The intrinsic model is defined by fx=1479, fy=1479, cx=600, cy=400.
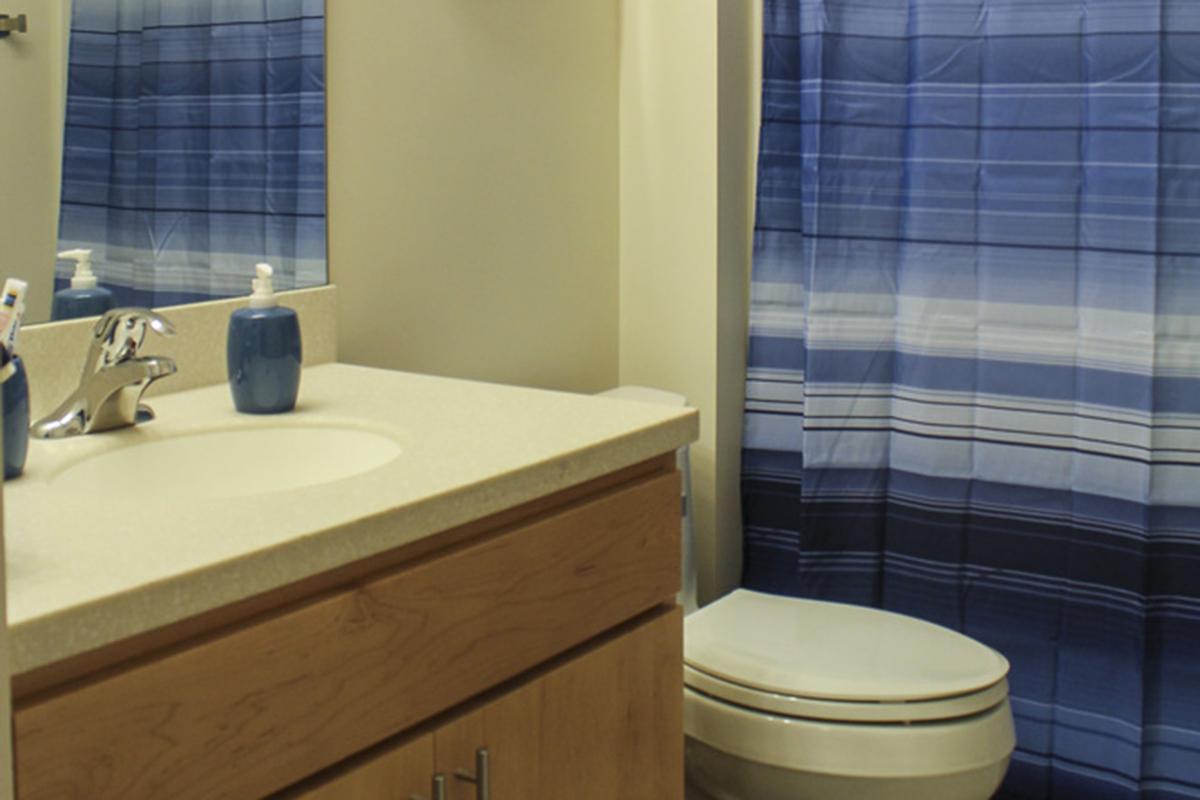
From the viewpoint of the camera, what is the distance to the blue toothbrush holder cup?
1.35m

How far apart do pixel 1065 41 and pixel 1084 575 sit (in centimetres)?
80

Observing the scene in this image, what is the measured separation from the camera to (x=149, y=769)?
104cm

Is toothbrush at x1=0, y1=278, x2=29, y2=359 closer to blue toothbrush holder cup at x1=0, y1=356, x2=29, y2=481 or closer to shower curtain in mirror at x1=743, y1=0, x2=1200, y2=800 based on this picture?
blue toothbrush holder cup at x1=0, y1=356, x2=29, y2=481

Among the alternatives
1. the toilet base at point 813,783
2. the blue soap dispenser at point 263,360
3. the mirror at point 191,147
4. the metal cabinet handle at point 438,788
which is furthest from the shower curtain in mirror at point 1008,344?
the metal cabinet handle at point 438,788

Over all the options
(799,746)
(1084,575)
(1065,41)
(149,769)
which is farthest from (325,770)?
(1065,41)

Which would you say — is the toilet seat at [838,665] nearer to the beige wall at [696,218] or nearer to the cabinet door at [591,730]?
the cabinet door at [591,730]

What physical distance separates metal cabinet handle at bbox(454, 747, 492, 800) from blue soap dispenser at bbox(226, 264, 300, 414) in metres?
0.52

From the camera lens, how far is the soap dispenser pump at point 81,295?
1.63 metres

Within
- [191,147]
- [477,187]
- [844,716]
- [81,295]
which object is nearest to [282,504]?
[81,295]

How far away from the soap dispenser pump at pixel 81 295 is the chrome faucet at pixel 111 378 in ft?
0.37

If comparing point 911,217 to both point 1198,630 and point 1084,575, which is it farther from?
point 1198,630

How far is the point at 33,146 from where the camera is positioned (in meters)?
1.59

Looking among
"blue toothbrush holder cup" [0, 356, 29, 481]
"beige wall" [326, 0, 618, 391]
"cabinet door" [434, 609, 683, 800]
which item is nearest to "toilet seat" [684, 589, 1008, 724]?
"cabinet door" [434, 609, 683, 800]

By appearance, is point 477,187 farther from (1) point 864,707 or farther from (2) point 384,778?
(2) point 384,778
